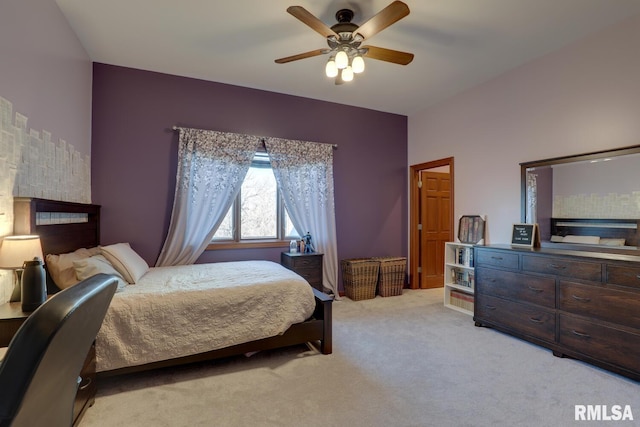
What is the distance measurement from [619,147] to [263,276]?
3280 millimetres

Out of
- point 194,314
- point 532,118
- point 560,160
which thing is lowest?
point 194,314

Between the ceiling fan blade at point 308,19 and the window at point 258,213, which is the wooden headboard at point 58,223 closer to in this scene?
the window at point 258,213

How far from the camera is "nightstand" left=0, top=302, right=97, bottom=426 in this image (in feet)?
5.46

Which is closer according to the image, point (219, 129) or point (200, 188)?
point (200, 188)

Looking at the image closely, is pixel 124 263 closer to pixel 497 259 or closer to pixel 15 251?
pixel 15 251

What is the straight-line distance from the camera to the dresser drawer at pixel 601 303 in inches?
88.0

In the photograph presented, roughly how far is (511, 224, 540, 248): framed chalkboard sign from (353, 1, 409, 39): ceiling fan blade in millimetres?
2501

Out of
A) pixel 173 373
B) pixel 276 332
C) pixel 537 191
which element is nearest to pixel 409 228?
pixel 537 191

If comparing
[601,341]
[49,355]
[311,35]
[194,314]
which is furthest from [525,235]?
[49,355]

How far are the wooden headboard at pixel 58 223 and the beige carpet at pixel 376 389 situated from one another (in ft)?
3.87


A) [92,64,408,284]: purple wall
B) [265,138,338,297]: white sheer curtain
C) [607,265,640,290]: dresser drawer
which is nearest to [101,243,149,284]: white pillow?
[92,64,408,284]: purple wall

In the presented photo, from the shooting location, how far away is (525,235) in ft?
10.8

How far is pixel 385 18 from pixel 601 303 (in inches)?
104

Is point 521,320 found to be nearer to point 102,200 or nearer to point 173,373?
point 173,373
